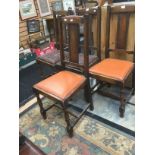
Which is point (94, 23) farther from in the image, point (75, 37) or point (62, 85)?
point (62, 85)

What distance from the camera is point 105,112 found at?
2.03 meters

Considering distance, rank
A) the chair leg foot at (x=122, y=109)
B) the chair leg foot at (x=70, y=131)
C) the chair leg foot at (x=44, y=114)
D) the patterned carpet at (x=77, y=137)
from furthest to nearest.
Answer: the chair leg foot at (x=44, y=114)
the chair leg foot at (x=122, y=109)
the chair leg foot at (x=70, y=131)
the patterned carpet at (x=77, y=137)

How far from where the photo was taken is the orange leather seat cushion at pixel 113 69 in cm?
178

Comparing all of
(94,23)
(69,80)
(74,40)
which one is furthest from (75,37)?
(94,23)

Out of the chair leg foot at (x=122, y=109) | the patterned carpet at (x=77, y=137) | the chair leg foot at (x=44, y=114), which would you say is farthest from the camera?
the chair leg foot at (x=44, y=114)

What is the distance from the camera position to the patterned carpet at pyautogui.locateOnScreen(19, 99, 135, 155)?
159cm

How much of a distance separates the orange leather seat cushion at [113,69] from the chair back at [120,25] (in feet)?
0.59

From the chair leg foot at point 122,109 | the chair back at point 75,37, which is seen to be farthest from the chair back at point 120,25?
the chair leg foot at point 122,109

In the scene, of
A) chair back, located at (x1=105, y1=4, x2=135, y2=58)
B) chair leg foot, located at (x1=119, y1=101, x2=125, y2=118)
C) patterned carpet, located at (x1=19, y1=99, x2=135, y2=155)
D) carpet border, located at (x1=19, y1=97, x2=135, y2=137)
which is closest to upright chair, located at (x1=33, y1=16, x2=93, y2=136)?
patterned carpet, located at (x1=19, y1=99, x2=135, y2=155)

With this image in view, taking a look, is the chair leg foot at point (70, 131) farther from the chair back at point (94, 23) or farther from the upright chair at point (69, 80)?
the chair back at point (94, 23)
